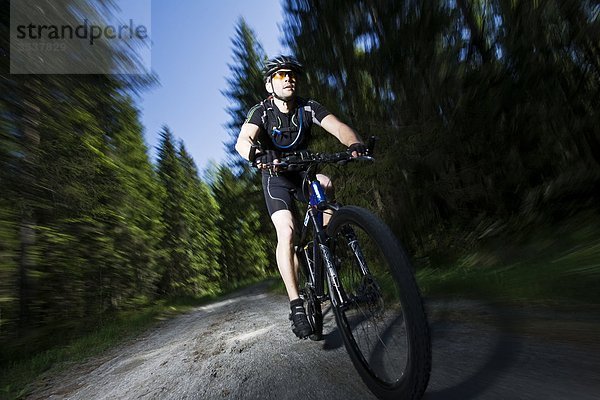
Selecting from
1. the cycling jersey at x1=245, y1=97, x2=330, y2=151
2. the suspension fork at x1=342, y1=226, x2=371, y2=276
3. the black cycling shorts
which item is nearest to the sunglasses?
the cycling jersey at x1=245, y1=97, x2=330, y2=151

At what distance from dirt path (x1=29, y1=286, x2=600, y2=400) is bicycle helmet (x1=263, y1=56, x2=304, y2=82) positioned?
7.49ft

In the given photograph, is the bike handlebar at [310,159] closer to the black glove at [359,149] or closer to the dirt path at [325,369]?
the black glove at [359,149]

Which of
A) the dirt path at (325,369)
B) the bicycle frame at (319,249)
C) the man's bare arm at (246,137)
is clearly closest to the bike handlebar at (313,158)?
the bicycle frame at (319,249)

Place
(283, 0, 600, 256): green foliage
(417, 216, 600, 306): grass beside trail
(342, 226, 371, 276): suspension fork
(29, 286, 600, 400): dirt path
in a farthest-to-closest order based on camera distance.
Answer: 1. (283, 0, 600, 256): green foliage
2. (417, 216, 600, 306): grass beside trail
3. (342, 226, 371, 276): suspension fork
4. (29, 286, 600, 400): dirt path

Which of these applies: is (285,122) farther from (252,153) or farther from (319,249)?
(319,249)

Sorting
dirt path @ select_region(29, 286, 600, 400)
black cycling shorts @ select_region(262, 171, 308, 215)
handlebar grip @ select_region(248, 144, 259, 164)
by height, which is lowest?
dirt path @ select_region(29, 286, 600, 400)

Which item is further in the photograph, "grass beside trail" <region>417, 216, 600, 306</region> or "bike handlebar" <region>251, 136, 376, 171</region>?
"grass beside trail" <region>417, 216, 600, 306</region>

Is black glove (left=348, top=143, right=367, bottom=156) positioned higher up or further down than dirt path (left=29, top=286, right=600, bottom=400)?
higher up

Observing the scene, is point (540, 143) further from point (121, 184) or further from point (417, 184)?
point (121, 184)

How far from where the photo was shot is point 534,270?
3639 mm

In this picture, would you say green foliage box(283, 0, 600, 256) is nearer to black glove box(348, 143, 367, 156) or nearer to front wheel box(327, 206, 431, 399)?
black glove box(348, 143, 367, 156)

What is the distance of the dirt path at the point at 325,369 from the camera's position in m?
1.73

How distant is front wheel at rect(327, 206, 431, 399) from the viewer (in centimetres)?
156

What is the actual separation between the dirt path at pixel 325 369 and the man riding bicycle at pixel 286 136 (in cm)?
43
